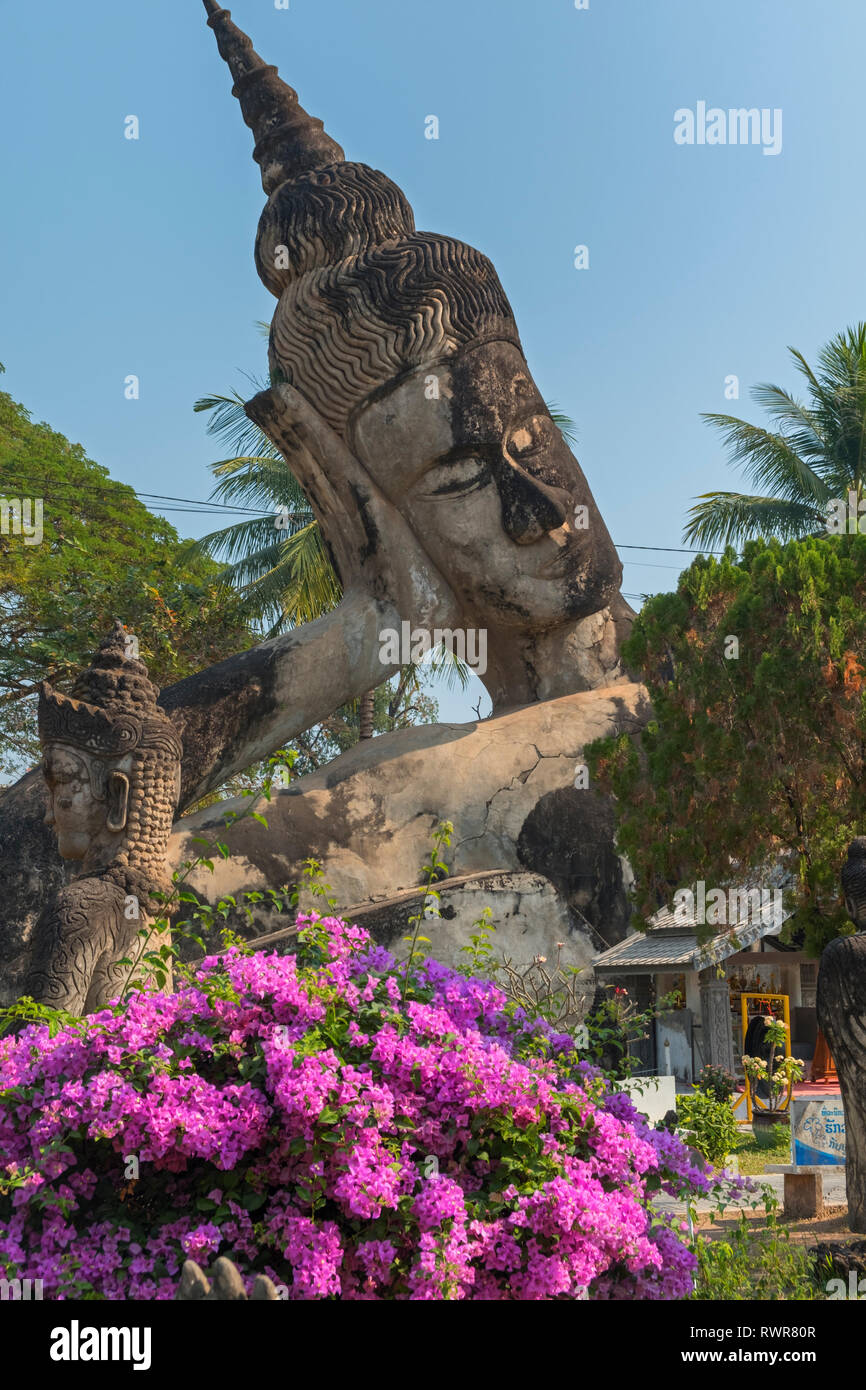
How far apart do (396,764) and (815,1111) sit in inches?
134

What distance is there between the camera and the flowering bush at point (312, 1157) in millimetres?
2975

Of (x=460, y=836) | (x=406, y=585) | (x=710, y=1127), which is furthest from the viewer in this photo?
(x=406, y=585)

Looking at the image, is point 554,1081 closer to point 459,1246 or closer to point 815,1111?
point 459,1246

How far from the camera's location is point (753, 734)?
8.12 m

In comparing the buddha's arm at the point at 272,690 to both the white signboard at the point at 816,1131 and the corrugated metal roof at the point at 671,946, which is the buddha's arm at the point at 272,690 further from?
the corrugated metal roof at the point at 671,946

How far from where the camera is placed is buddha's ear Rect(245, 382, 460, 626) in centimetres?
930

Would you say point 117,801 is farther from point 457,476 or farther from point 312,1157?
point 457,476

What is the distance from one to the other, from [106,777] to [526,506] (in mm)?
4306

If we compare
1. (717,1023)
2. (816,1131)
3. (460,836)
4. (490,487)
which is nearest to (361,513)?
(490,487)

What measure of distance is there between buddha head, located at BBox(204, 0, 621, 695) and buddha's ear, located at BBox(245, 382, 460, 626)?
26 mm

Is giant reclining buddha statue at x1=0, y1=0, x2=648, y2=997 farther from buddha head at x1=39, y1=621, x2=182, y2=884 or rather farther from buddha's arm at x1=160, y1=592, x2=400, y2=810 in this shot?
buddha head at x1=39, y1=621, x2=182, y2=884

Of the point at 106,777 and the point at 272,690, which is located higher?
the point at 272,690

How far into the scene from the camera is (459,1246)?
2938mm
